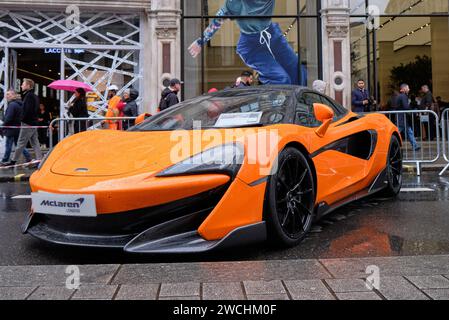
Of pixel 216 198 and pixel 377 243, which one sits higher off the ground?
pixel 216 198

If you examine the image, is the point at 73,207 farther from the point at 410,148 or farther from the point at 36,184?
the point at 410,148

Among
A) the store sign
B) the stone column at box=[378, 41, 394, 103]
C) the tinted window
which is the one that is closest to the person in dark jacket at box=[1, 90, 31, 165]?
the store sign

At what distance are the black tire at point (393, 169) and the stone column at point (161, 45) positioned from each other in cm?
795

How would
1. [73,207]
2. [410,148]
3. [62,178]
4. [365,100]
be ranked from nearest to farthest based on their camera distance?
[73,207] < [62,178] < [410,148] < [365,100]

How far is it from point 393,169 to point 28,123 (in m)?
7.25

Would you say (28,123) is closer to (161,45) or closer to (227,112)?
(161,45)

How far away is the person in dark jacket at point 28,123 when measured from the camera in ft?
29.4

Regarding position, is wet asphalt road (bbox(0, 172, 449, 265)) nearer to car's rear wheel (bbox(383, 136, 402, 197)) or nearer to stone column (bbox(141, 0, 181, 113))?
car's rear wheel (bbox(383, 136, 402, 197))

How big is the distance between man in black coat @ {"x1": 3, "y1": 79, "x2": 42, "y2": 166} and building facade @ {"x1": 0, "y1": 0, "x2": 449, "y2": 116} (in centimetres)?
279

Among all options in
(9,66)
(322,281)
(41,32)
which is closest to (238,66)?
(41,32)

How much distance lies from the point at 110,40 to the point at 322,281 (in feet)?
36.2

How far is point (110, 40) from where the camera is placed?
12.1 metres

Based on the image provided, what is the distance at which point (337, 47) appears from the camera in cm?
1239

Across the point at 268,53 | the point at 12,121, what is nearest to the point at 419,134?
the point at 268,53
